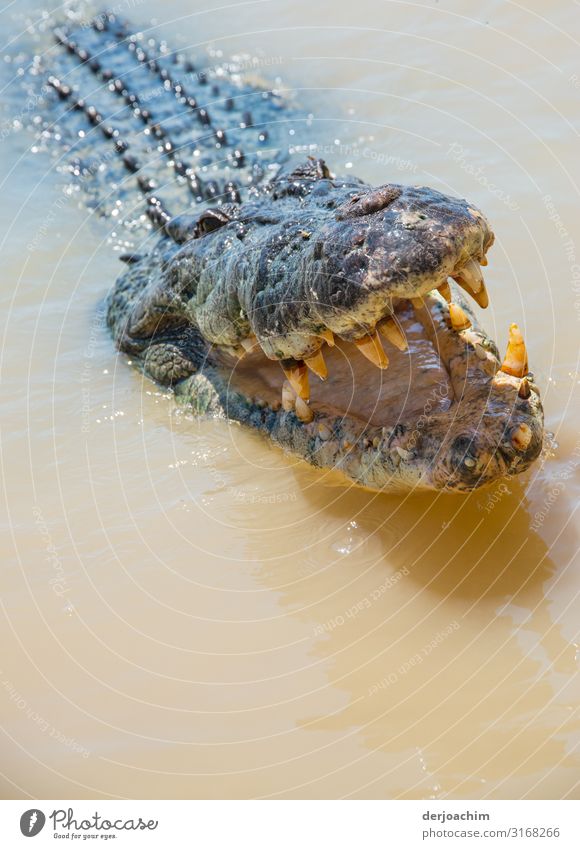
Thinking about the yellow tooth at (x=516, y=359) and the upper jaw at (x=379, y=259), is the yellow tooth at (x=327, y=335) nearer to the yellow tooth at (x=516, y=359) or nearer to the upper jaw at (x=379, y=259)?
the upper jaw at (x=379, y=259)

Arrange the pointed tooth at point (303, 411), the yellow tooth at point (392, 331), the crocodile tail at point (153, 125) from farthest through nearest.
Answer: the crocodile tail at point (153, 125) < the pointed tooth at point (303, 411) < the yellow tooth at point (392, 331)

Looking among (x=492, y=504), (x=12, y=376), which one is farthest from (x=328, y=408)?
(x=12, y=376)

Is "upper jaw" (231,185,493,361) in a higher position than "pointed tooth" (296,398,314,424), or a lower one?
higher

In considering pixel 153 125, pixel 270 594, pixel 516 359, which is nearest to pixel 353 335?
pixel 516 359

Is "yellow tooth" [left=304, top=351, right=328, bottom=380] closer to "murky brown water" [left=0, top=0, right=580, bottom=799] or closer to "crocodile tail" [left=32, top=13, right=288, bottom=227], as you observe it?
"murky brown water" [left=0, top=0, right=580, bottom=799]

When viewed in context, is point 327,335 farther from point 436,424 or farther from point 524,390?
point 524,390

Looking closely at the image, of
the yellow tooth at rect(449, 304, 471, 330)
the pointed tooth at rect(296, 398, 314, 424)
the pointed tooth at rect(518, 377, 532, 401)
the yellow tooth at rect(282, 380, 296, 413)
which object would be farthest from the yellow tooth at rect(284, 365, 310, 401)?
the pointed tooth at rect(518, 377, 532, 401)

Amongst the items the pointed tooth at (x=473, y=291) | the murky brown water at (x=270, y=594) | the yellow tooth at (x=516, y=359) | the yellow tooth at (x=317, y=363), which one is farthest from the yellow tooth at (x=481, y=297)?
the murky brown water at (x=270, y=594)

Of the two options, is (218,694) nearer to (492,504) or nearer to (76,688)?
(76,688)
